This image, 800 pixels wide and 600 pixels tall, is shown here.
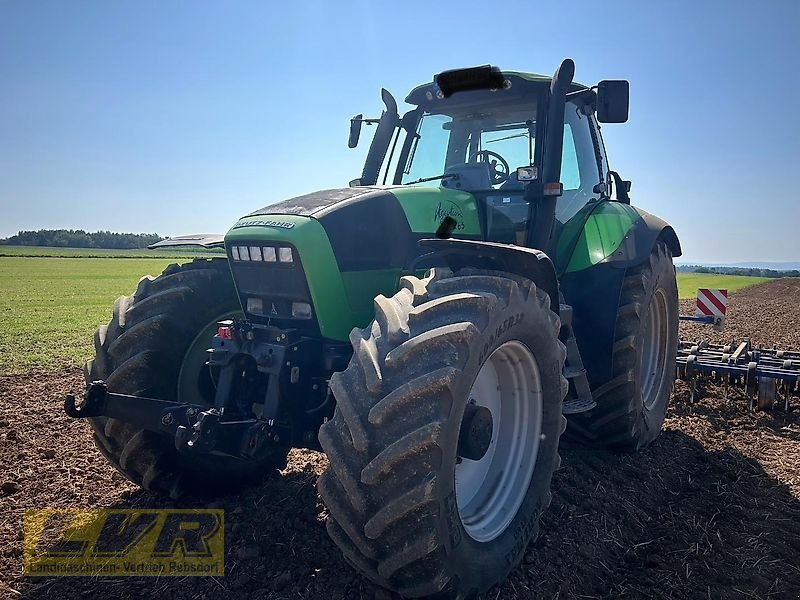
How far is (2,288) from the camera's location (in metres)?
26.1

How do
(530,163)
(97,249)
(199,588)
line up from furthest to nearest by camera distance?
(97,249) < (530,163) < (199,588)

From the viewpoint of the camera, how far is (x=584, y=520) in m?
3.97

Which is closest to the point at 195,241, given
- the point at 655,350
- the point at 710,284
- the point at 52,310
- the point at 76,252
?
the point at 655,350

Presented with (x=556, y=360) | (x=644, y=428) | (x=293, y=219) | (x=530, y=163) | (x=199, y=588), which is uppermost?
(x=530, y=163)

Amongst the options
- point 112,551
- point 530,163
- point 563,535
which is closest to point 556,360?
point 563,535

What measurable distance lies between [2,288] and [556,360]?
28.1 m

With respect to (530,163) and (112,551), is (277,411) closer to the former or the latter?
(112,551)

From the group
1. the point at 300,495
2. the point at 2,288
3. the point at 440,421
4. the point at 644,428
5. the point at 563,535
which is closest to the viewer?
the point at 440,421

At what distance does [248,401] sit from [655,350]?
3964 mm

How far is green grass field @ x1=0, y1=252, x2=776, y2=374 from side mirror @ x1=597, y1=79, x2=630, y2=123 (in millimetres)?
7830

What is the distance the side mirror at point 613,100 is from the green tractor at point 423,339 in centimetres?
1

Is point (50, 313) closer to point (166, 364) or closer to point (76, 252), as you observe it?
point (166, 364)

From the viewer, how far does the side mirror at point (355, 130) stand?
5211mm

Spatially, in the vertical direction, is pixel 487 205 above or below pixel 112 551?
above
